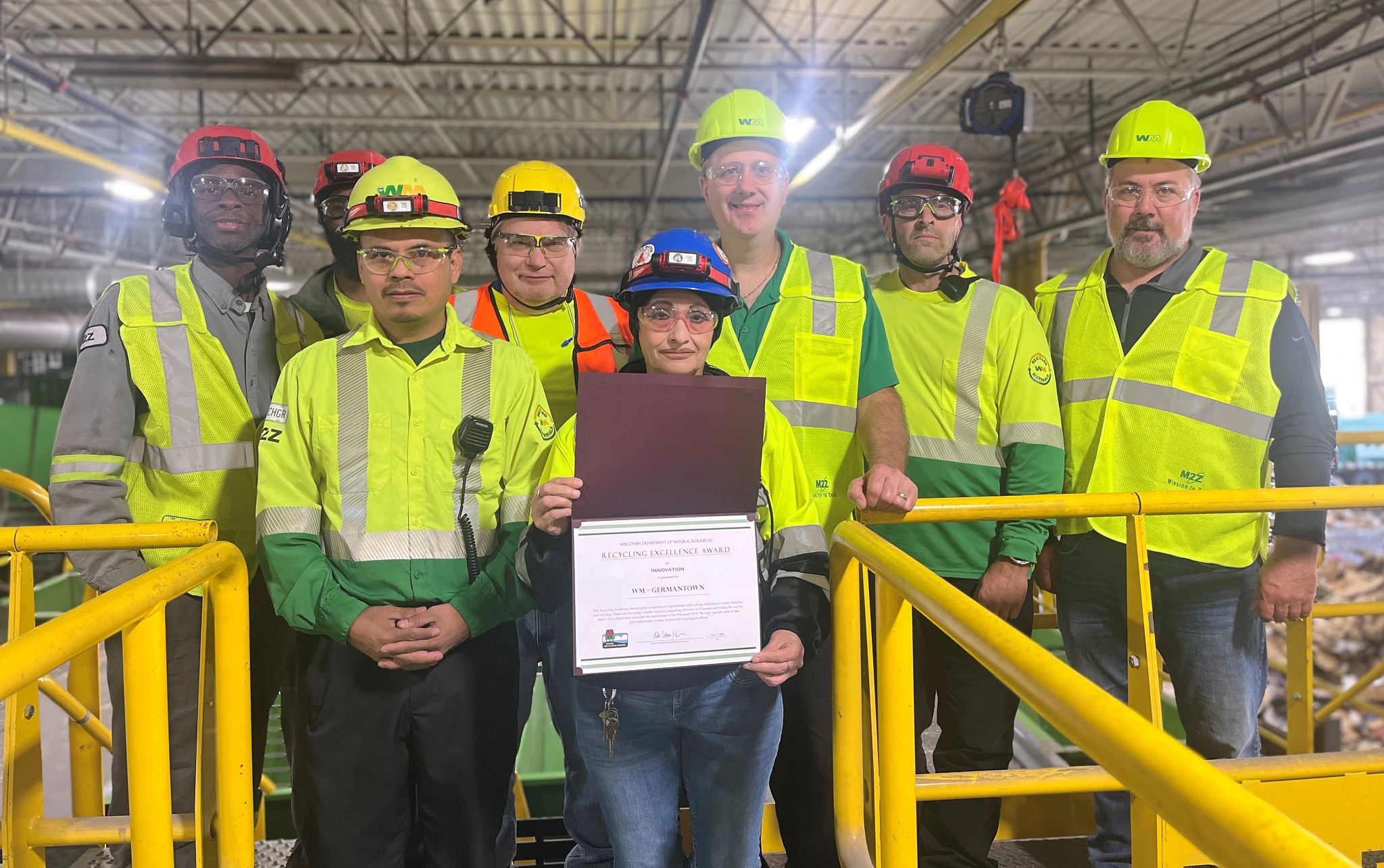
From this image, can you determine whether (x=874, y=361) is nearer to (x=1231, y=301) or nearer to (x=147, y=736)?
(x=1231, y=301)

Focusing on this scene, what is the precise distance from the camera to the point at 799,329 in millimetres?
2668

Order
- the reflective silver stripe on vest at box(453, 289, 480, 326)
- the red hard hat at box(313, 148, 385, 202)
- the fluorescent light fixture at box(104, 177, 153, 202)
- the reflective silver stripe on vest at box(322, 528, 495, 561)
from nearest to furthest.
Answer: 1. the reflective silver stripe on vest at box(322, 528, 495, 561)
2. the reflective silver stripe on vest at box(453, 289, 480, 326)
3. the red hard hat at box(313, 148, 385, 202)
4. the fluorescent light fixture at box(104, 177, 153, 202)

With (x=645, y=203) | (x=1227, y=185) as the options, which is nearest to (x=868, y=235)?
(x=645, y=203)

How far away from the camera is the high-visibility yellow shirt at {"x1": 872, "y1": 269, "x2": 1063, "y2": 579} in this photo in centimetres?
279

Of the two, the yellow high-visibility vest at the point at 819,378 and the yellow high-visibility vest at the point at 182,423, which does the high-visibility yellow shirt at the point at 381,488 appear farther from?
the yellow high-visibility vest at the point at 819,378

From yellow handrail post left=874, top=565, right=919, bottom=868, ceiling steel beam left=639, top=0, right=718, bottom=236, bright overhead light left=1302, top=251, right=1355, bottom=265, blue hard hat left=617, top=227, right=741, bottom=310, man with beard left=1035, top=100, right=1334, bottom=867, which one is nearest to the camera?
yellow handrail post left=874, top=565, right=919, bottom=868

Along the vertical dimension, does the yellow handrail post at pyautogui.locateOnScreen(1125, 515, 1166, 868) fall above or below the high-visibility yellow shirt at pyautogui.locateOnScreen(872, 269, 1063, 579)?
below

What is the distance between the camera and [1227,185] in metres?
12.8

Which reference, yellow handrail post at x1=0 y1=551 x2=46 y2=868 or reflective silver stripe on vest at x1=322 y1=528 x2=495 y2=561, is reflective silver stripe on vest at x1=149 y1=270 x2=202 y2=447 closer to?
→ yellow handrail post at x1=0 y1=551 x2=46 y2=868

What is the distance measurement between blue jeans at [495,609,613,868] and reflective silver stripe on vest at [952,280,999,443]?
1502mm

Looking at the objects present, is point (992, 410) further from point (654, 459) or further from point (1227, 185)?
point (1227, 185)

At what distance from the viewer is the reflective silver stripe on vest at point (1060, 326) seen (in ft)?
10.1

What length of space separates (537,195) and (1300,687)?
367 cm

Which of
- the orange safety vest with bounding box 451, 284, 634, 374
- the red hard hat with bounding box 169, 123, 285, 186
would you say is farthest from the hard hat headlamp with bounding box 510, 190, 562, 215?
the red hard hat with bounding box 169, 123, 285, 186
